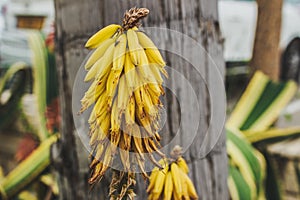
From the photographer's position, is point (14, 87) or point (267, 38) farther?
point (14, 87)

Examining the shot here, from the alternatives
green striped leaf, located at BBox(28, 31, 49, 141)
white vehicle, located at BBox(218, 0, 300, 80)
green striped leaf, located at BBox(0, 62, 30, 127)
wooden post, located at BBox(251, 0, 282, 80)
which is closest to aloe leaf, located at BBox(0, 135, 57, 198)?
green striped leaf, located at BBox(28, 31, 49, 141)

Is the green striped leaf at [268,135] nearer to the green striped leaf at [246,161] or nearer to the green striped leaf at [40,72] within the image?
the green striped leaf at [246,161]

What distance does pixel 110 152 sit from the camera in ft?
1.47

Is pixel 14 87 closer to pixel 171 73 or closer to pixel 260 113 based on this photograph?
pixel 260 113

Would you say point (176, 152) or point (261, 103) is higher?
point (176, 152)

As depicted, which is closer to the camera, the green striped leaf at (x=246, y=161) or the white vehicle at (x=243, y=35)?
the green striped leaf at (x=246, y=161)

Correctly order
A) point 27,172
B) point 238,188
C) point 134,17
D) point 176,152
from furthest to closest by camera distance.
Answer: point 27,172 → point 238,188 → point 176,152 → point 134,17

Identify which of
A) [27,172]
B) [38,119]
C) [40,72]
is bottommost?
[27,172]

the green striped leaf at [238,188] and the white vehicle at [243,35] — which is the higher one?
the white vehicle at [243,35]

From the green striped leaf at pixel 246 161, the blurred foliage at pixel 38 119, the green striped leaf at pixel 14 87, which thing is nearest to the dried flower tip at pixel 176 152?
the green striped leaf at pixel 246 161

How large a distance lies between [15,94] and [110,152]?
132cm

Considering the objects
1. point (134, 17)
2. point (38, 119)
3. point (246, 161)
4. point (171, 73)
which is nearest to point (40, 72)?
point (38, 119)

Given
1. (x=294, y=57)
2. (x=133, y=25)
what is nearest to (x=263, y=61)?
(x=133, y=25)

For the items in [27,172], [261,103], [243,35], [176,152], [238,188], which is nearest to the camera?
[176,152]
